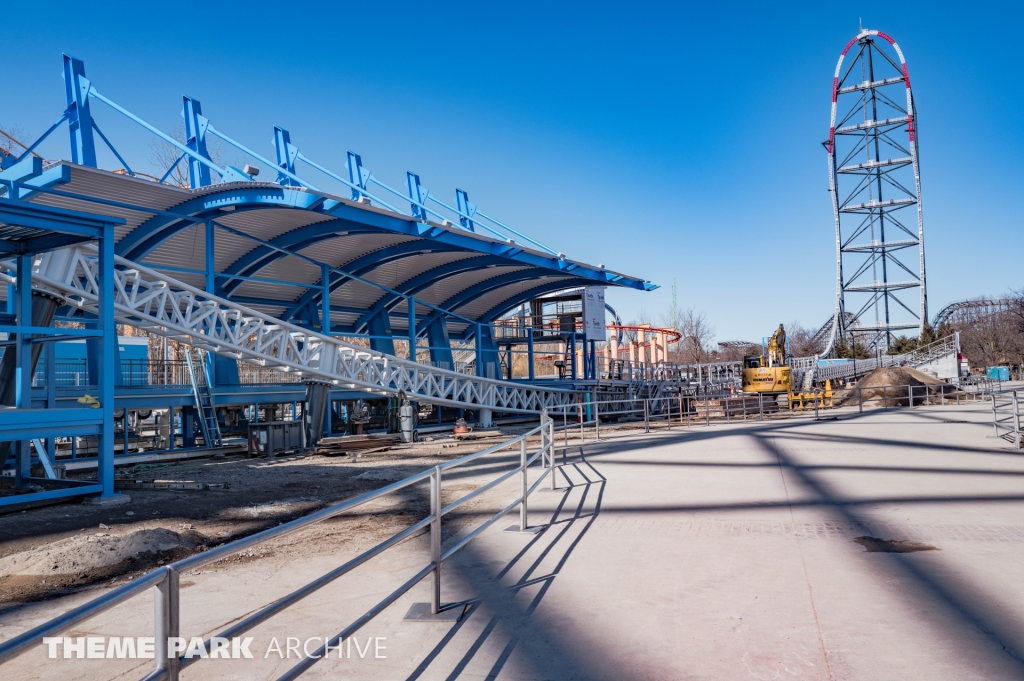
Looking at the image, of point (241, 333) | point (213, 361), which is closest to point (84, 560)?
point (241, 333)

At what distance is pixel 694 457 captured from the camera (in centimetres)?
1561

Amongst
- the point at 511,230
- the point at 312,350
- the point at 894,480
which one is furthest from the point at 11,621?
the point at 511,230

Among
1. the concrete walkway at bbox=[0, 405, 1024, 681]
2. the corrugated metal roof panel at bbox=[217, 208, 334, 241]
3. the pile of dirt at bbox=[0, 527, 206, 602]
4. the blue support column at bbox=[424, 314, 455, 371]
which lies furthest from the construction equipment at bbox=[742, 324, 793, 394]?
the pile of dirt at bbox=[0, 527, 206, 602]

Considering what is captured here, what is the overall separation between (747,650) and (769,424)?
68.8 feet

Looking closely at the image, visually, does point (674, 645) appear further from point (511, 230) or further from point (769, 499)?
point (511, 230)

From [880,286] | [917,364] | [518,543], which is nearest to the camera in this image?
[518,543]

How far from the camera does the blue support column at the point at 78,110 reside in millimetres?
19580

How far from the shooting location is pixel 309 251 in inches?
1029

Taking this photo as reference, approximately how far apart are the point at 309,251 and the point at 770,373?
2187cm

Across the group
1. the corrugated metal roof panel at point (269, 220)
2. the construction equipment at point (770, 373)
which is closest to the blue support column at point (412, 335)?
the corrugated metal roof panel at point (269, 220)

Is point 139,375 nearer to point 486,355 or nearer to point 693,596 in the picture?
point 486,355

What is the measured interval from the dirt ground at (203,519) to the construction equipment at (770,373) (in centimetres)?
2014

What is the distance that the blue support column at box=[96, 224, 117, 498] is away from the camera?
40.5 feet

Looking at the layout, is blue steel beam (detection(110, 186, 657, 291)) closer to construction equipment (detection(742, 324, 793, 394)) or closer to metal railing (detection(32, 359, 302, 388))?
metal railing (detection(32, 359, 302, 388))
